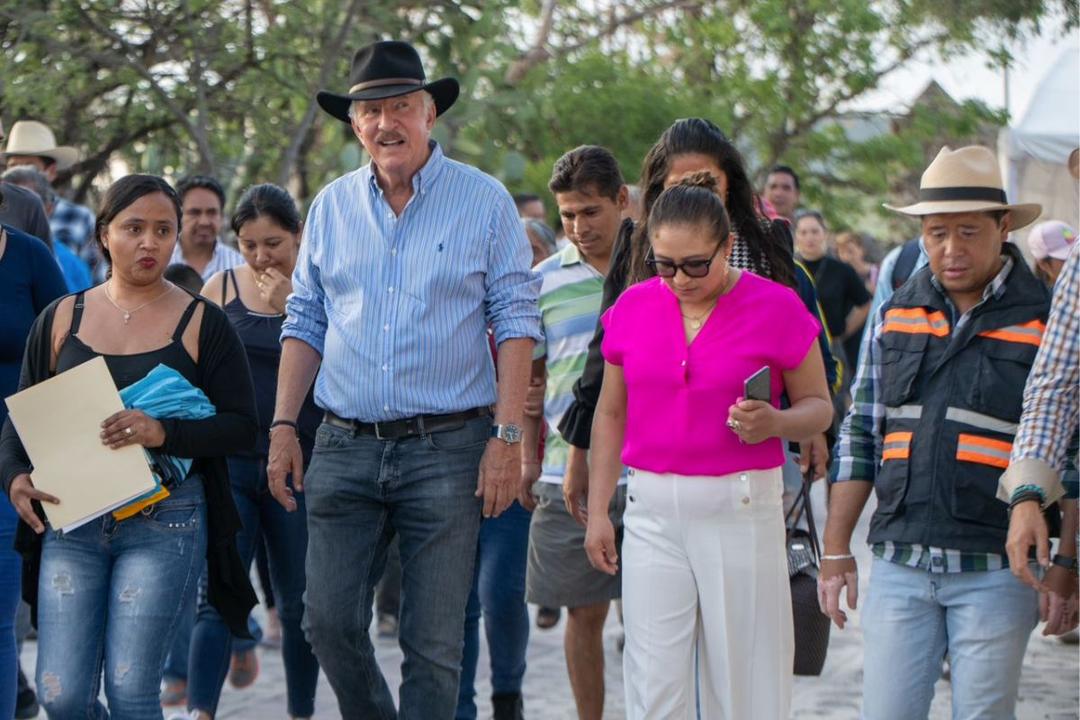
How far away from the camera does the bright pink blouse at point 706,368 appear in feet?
15.0

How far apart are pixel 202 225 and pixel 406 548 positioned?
3125mm

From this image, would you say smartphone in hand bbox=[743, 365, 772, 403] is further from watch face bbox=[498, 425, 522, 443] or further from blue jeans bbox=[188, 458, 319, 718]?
blue jeans bbox=[188, 458, 319, 718]

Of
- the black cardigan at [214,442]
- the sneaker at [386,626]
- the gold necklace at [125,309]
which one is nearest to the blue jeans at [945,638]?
the black cardigan at [214,442]

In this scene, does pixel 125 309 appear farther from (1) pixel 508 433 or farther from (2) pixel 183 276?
(2) pixel 183 276

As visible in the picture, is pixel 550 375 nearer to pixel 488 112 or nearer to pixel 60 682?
pixel 60 682

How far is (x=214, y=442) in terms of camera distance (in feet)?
16.1

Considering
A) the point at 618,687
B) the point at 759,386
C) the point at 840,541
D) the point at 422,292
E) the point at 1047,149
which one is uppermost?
the point at 1047,149

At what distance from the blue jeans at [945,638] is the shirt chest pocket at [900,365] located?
1.55ft

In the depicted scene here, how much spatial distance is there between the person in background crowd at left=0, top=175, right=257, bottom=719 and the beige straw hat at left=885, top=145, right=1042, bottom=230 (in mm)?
2155

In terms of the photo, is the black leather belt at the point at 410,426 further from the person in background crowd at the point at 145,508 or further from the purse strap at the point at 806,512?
the purse strap at the point at 806,512

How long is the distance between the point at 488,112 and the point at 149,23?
3.32 meters

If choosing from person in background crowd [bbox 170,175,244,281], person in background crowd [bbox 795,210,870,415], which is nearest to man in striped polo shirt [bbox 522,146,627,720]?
person in background crowd [bbox 170,175,244,281]

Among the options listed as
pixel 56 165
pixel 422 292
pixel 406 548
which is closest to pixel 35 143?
pixel 56 165

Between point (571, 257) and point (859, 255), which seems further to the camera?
point (859, 255)
